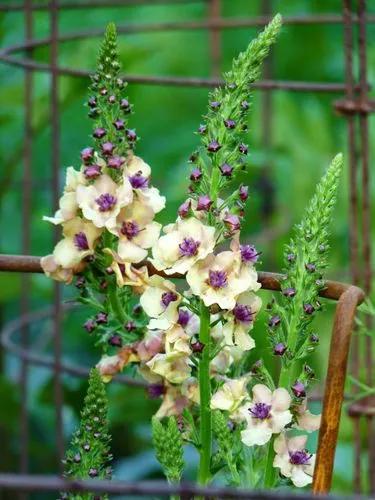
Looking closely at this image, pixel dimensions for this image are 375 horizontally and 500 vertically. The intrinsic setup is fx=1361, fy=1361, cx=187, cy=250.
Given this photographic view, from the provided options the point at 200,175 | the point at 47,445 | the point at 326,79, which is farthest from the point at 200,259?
the point at 326,79

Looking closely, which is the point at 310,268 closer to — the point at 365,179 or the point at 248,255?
the point at 248,255

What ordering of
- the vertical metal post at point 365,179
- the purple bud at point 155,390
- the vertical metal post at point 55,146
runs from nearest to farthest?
1. the purple bud at point 155,390
2. the vertical metal post at point 365,179
3. the vertical metal post at point 55,146

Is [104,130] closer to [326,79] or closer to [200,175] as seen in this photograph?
[200,175]

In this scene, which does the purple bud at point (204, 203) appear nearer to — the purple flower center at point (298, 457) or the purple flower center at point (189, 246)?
the purple flower center at point (189, 246)

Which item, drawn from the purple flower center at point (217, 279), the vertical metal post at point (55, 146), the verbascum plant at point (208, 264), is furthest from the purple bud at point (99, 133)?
the vertical metal post at point (55, 146)

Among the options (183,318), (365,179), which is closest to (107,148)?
(183,318)

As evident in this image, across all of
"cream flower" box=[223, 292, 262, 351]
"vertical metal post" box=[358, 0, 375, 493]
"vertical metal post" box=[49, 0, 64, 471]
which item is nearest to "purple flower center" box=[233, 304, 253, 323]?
"cream flower" box=[223, 292, 262, 351]
